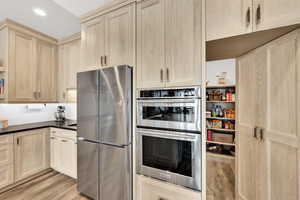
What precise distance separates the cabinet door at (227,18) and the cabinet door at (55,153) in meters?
2.91

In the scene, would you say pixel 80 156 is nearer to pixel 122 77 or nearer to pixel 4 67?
pixel 122 77

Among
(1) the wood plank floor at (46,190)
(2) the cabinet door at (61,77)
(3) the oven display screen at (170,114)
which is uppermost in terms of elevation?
(2) the cabinet door at (61,77)

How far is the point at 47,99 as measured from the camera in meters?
2.58

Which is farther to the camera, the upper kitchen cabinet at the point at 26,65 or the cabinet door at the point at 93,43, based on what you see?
the upper kitchen cabinet at the point at 26,65

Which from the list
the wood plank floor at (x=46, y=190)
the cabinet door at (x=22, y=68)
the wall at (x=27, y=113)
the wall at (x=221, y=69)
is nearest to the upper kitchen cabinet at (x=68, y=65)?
the cabinet door at (x=22, y=68)

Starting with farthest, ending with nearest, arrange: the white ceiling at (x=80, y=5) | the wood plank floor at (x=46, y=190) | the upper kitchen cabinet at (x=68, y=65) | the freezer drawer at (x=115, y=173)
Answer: the upper kitchen cabinet at (x=68, y=65), the wood plank floor at (x=46, y=190), the white ceiling at (x=80, y=5), the freezer drawer at (x=115, y=173)

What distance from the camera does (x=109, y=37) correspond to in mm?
1622

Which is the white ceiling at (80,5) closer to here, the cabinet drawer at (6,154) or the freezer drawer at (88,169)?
the freezer drawer at (88,169)

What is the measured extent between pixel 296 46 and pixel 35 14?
121 inches

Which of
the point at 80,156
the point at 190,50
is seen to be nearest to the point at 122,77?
the point at 190,50

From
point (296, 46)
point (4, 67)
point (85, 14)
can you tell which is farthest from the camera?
point (4, 67)

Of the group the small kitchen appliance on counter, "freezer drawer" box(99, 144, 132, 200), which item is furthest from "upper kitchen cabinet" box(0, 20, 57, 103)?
"freezer drawer" box(99, 144, 132, 200)

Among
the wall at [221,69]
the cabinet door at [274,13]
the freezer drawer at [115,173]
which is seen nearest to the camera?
the cabinet door at [274,13]

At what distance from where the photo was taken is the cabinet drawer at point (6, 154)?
1.93m
